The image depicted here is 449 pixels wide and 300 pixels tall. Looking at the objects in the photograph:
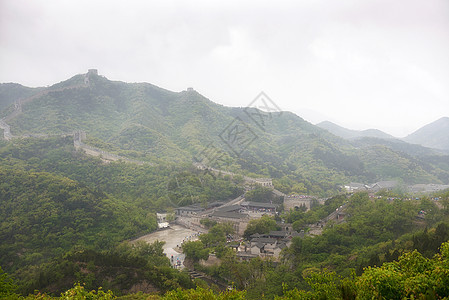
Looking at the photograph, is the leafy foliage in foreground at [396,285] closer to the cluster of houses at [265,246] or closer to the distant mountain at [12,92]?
the cluster of houses at [265,246]

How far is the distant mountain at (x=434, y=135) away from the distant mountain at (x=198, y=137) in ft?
277

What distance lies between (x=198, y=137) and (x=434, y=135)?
149 metres

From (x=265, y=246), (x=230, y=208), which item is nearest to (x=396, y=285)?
(x=265, y=246)

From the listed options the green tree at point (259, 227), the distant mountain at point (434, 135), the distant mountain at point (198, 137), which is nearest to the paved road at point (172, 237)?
the green tree at point (259, 227)

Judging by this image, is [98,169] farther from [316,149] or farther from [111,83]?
[111,83]

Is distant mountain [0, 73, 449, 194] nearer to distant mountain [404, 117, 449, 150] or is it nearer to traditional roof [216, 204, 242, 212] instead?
traditional roof [216, 204, 242, 212]

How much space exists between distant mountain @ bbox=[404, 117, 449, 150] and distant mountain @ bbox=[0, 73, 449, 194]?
84.6 meters

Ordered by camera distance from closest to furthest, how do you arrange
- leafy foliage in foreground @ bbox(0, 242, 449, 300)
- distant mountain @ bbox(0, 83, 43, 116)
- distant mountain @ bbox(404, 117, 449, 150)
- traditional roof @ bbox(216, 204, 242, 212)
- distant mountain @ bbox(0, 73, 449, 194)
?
leafy foliage in foreground @ bbox(0, 242, 449, 300)
traditional roof @ bbox(216, 204, 242, 212)
distant mountain @ bbox(0, 73, 449, 194)
distant mountain @ bbox(0, 83, 43, 116)
distant mountain @ bbox(404, 117, 449, 150)

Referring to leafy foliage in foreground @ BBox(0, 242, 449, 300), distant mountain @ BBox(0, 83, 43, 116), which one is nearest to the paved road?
leafy foliage in foreground @ BBox(0, 242, 449, 300)

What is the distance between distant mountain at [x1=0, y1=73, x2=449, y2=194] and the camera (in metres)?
66.8

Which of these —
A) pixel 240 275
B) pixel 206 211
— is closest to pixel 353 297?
A: pixel 240 275

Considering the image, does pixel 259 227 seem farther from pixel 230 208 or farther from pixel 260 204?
pixel 260 204

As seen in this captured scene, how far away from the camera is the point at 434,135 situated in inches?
6762

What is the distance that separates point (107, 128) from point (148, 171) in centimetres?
4020
